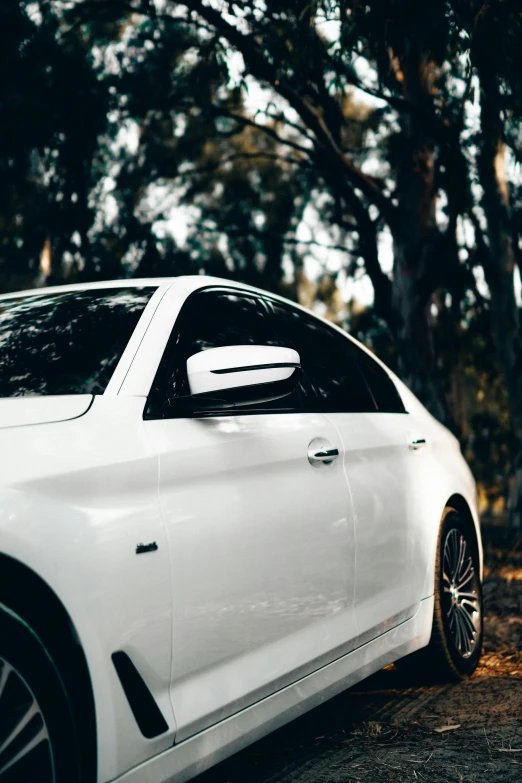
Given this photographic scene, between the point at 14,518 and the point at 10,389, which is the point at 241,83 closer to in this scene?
the point at 10,389

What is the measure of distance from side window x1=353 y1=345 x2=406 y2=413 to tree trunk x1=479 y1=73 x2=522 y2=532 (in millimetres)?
7651

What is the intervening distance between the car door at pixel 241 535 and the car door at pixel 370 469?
130 mm

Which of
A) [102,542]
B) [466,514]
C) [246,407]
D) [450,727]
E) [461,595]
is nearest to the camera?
[102,542]

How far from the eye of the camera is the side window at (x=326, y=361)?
382 centimetres

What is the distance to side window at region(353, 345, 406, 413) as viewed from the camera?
14.2 ft

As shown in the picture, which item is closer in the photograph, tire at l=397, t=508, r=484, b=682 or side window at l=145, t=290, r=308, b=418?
side window at l=145, t=290, r=308, b=418

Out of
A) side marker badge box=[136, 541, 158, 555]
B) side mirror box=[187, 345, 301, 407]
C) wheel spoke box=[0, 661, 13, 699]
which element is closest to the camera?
wheel spoke box=[0, 661, 13, 699]

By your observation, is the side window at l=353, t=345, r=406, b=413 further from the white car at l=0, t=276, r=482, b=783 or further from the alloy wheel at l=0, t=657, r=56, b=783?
the alloy wheel at l=0, t=657, r=56, b=783

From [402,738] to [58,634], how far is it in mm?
2004

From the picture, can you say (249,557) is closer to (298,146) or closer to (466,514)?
(466,514)

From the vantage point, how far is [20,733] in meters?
2.13

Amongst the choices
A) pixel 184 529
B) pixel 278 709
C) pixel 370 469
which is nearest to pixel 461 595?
pixel 370 469

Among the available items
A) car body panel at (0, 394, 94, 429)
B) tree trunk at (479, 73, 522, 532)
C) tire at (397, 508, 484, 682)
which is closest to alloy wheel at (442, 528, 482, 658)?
tire at (397, 508, 484, 682)

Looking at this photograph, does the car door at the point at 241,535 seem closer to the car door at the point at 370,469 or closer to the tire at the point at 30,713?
the car door at the point at 370,469
